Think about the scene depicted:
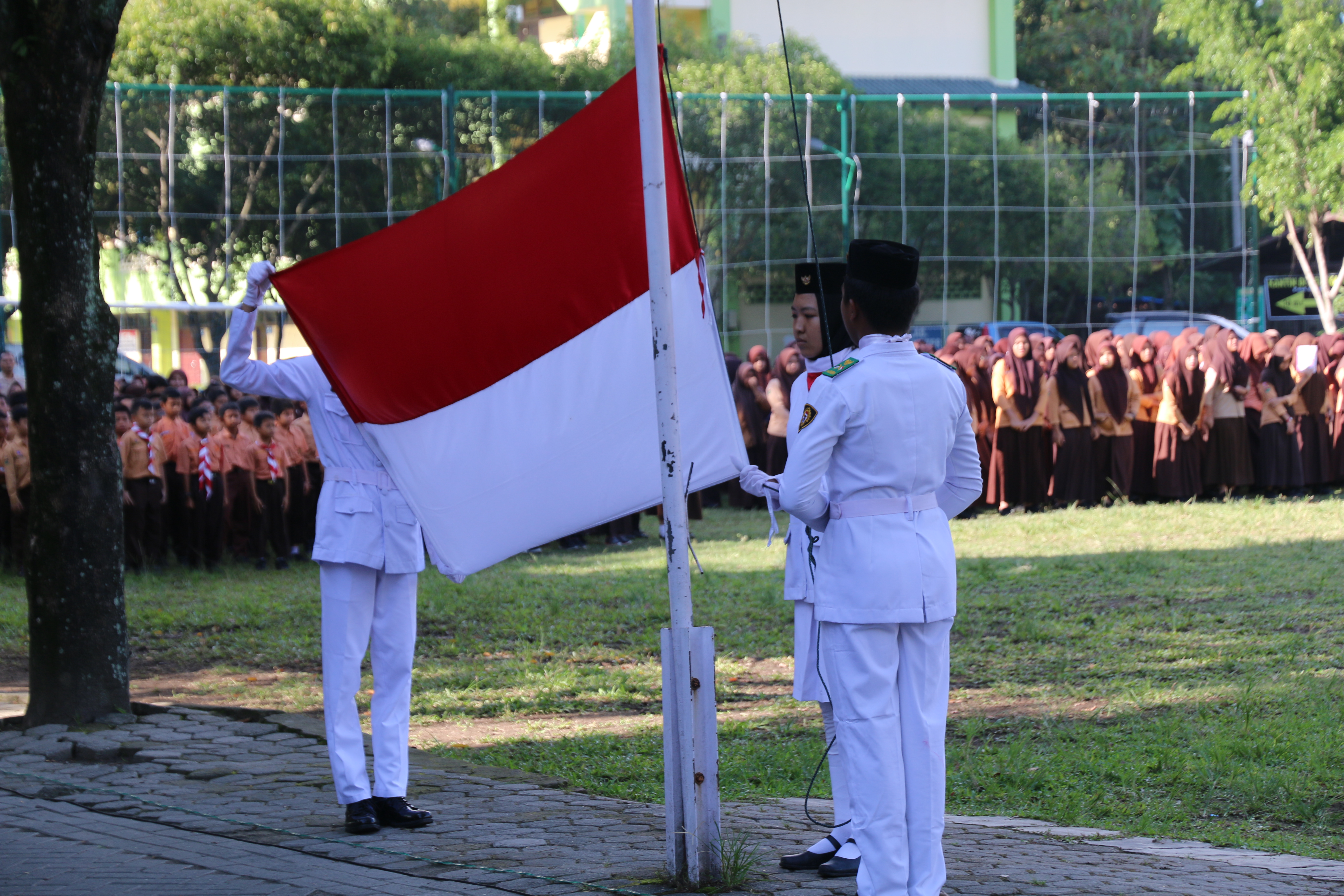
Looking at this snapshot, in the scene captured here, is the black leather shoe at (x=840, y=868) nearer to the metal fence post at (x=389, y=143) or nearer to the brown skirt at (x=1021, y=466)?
the brown skirt at (x=1021, y=466)

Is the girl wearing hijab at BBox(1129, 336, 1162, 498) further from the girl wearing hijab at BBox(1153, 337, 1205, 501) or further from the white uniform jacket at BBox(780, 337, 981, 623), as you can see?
the white uniform jacket at BBox(780, 337, 981, 623)

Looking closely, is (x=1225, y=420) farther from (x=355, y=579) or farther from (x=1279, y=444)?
(x=355, y=579)

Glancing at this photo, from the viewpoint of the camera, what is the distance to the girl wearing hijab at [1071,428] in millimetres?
17469

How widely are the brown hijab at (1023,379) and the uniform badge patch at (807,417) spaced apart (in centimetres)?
1340

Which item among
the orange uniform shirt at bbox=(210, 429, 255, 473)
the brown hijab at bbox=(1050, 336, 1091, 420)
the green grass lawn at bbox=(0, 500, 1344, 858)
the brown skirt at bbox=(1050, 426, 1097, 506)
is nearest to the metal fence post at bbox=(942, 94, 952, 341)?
the brown hijab at bbox=(1050, 336, 1091, 420)

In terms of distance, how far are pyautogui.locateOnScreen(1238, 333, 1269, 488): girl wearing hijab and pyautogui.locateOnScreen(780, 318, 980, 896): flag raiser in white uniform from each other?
14.7 metres

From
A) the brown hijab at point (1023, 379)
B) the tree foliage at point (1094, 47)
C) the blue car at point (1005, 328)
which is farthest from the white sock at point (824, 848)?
the tree foliage at point (1094, 47)

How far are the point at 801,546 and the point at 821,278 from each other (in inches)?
35.8

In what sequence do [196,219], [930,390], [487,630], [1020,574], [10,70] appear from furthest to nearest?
[196,219], [1020,574], [487,630], [10,70], [930,390]

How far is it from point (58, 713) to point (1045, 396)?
41.4 ft

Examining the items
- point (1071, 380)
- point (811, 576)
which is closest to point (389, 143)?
point (1071, 380)

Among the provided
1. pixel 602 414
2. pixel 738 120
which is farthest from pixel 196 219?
pixel 602 414

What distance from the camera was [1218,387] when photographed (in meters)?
17.9

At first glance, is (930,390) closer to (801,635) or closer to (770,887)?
(801,635)
